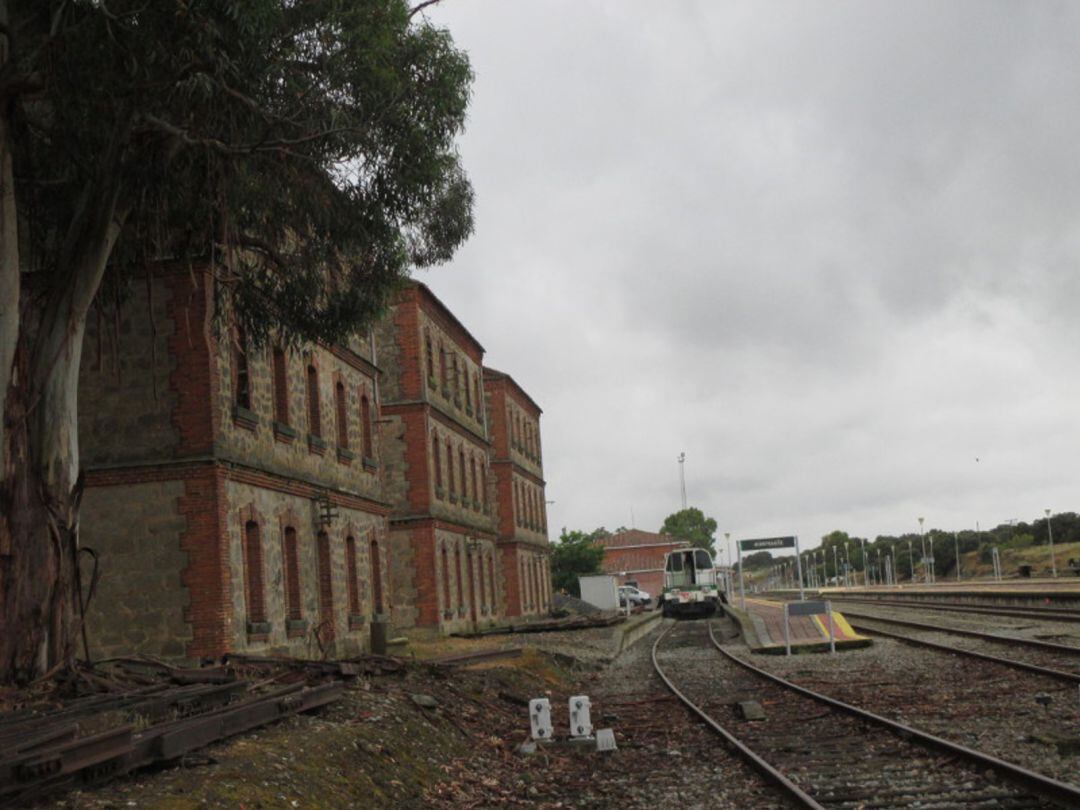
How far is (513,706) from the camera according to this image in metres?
18.8

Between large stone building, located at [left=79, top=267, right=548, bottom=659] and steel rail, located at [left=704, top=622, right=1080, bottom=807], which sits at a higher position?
large stone building, located at [left=79, top=267, right=548, bottom=659]

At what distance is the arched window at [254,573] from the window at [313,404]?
15.8ft

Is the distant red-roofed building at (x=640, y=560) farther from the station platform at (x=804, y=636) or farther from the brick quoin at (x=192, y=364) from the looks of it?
the brick quoin at (x=192, y=364)

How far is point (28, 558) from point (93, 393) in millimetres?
7581

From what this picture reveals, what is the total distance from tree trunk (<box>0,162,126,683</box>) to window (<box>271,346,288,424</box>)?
30.9 feet

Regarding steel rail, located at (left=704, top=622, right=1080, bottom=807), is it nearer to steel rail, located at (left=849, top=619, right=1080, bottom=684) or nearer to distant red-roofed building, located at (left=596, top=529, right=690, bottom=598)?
steel rail, located at (left=849, top=619, right=1080, bottom=684)

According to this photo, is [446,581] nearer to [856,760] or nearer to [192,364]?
[192,364]

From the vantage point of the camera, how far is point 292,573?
25203 mm

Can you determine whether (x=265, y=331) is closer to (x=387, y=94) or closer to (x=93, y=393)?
(x=93, y=393)

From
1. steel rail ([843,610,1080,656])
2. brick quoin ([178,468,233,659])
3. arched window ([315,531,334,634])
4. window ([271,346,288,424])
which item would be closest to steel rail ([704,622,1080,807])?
steel rail ([843,610,1080,656])

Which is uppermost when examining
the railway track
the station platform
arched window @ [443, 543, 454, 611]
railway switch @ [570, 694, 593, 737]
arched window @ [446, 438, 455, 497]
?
arched window @ [446, 438, 455, 497]

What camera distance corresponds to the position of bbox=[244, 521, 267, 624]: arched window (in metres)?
22.7

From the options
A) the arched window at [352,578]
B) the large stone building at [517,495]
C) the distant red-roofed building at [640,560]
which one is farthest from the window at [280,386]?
the distant red-roofed building at [640,560]

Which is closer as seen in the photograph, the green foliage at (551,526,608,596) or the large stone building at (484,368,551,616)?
the large stone building at (484,368,551,616)
